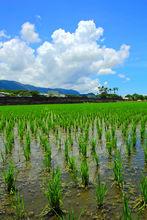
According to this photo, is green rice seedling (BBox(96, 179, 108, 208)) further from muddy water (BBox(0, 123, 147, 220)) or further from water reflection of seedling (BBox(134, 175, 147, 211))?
water reflection of seedling (BBox(134, 175, 147, 211))

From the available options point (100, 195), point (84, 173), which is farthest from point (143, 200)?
point (84, 173)

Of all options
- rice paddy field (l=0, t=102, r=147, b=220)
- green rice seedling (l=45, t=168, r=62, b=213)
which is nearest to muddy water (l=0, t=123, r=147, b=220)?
rice paddy field (l=0, t=102, r=147, b=220)

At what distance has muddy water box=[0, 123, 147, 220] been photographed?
11.8 feet

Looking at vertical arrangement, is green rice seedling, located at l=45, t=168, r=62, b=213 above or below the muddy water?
above

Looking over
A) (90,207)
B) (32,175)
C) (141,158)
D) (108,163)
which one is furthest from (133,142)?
(90,207)

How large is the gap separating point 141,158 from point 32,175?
2.21 m

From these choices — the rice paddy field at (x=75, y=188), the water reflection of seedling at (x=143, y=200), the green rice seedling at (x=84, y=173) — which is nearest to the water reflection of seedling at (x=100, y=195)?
the rice paddy field at (x=75, y=188)

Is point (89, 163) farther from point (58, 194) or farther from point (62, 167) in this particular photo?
point (58, 194)

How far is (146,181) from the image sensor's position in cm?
351

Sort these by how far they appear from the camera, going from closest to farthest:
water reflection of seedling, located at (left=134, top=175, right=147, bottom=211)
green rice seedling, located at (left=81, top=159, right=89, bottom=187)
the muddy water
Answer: water reflection of seedling, located at (left=134, top=175, right=147, bottom=211) < the muddy water < green rice seedling, located at (left=81, top=159, right=89, bottom=187)

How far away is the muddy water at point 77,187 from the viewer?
361 centimetres

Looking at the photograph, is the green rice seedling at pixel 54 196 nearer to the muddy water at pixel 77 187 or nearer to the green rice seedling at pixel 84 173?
the muddy water at pixel 77 187

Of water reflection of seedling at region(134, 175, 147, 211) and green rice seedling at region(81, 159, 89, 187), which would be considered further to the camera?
green rice seedling at region(81, 159, 89, 187)

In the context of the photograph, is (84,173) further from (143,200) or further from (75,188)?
(143,200)
